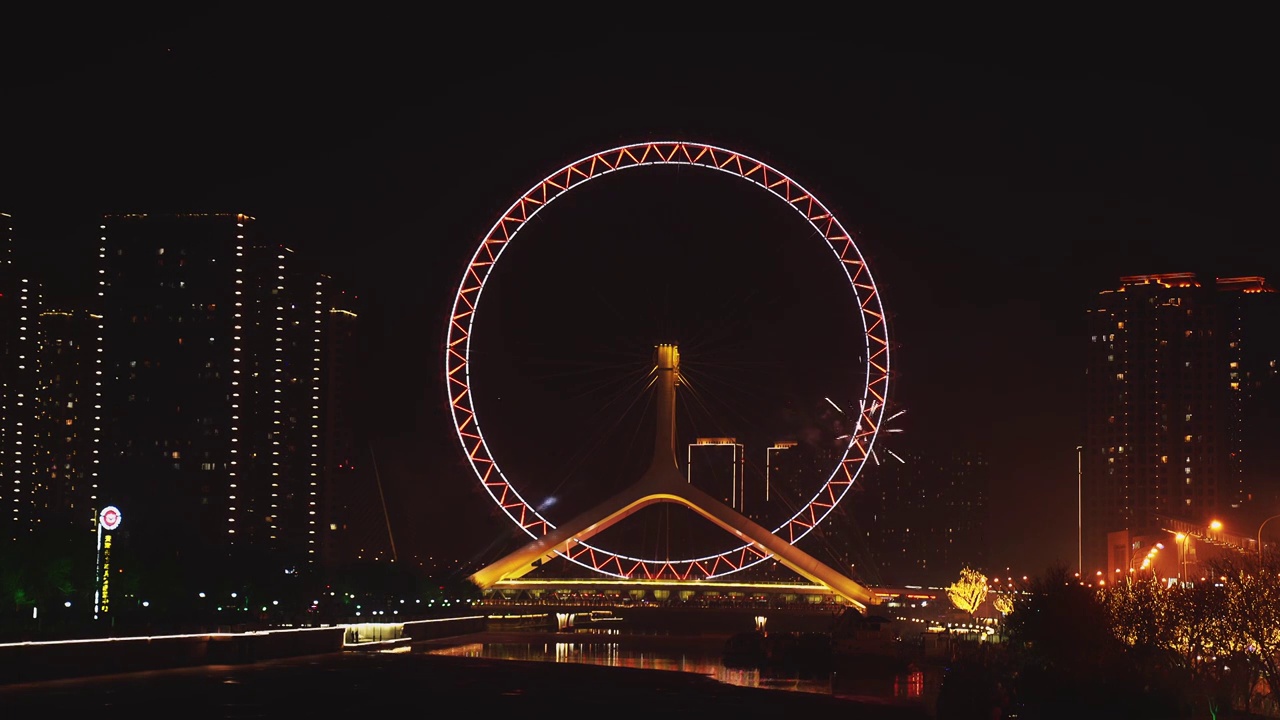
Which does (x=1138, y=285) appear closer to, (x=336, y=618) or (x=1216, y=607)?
(x=336, y=618)

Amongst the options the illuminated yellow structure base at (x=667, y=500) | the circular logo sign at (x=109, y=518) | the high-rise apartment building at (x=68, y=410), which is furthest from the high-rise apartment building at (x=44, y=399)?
the circular logo sign at (x=109, y=518)

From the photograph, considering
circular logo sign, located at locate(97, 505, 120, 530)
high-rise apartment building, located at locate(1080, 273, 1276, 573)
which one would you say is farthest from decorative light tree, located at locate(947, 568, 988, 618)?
circular logo sign, located at locate(97, 505, 120, 530)

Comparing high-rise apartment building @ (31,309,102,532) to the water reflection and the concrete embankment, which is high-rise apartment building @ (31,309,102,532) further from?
the concrete embankment

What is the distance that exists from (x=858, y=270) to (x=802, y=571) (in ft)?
118

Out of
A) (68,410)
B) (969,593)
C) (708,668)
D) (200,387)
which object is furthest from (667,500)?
(68,410)

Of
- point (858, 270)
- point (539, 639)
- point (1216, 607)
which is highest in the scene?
point (858, 270)

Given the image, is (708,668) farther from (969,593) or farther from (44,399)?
(44,399)

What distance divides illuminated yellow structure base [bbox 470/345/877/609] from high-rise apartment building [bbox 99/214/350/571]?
2029 inches

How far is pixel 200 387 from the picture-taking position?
143750mm

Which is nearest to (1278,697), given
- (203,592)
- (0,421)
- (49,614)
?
(49,614)

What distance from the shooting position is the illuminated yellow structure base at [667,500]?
3369 inches

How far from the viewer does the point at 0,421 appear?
127 m

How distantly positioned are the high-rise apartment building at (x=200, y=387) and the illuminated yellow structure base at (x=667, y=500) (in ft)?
169

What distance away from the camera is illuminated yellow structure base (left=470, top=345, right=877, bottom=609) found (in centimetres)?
8556
